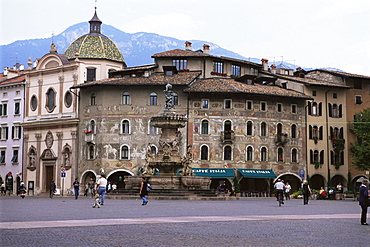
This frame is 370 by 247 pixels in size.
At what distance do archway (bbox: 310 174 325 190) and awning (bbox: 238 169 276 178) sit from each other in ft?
21.9

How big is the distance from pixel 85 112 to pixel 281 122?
2035 cm

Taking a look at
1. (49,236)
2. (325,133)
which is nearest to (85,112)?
(325,133)

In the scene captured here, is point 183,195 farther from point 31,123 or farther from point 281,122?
point 31,123

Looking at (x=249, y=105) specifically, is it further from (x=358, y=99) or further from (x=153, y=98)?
(x=358, y=99)

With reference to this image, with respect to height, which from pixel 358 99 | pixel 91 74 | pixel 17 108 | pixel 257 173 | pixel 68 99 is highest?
pixel 91 74

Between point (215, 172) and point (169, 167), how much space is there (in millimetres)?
21729

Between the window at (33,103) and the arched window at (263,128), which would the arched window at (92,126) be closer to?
the window at (33,103)

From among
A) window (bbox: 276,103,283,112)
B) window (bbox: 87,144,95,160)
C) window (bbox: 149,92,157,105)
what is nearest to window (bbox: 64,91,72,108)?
window (bbox: 87,144,95,160)

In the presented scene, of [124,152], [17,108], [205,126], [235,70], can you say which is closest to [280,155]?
[205,126]

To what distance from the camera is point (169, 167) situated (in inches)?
1590

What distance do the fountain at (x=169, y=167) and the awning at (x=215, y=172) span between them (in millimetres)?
20079

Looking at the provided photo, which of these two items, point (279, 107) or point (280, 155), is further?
point (279, 107)

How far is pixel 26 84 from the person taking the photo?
73938 millimetres

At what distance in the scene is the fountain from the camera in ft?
129
